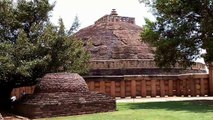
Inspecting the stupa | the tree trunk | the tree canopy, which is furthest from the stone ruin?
the stupa

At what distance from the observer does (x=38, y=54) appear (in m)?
14.5

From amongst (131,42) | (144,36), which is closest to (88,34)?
(131,42)

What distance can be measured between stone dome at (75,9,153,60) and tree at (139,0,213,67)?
11336 millimetres

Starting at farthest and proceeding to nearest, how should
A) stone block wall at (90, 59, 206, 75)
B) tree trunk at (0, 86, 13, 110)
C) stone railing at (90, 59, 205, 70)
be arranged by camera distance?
stone railing at (90, 59, 205, 70), stone block wall at (90, 59, 206, 75), tree trunk at (0, 86, 13, 110)

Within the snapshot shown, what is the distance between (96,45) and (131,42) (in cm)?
272

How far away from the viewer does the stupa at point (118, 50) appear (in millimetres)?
28062

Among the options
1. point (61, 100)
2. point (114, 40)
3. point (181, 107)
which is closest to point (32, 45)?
point (61, 100)

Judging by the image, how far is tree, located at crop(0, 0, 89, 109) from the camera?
13.7 m

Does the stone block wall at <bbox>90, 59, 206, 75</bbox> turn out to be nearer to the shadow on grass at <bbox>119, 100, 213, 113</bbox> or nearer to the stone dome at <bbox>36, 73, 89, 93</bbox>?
the shadow on grass at <bbox>119, 100, 213, 113</bbox>

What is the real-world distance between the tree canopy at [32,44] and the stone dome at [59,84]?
2.50ft

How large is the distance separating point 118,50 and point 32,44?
16.0 meters

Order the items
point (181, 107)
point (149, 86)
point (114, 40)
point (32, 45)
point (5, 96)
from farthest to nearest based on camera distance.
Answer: point (114, 40) < point (149, 86) < point (5, 96) < point (32, 45) < point (181, 107)

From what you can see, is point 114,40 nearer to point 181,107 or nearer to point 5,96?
point 5,96

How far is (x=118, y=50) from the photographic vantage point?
30.0 metres
